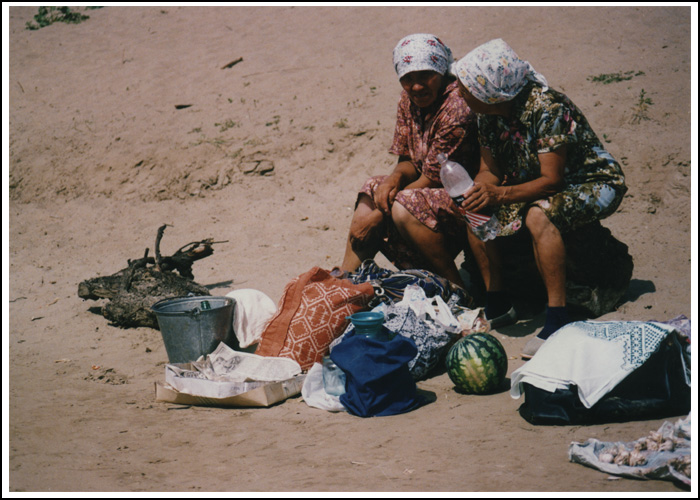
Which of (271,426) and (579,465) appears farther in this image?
(271,426)

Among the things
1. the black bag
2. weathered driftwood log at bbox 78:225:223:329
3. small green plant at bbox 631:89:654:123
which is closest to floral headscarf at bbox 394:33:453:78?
weathered driftwood log at bbox 78:225:223:329

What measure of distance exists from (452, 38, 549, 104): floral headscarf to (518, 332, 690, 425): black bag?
1.75 m

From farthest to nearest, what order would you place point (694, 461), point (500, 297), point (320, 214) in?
point (320, 214) < point (500, 297) < point (694, 461)

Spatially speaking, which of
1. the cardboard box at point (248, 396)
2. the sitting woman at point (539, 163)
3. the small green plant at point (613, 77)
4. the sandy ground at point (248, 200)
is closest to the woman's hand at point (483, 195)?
the sitting woman at point (539, 163)

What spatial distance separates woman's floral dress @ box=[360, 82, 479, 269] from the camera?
16.0ft

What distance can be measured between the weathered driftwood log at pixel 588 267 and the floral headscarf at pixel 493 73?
3.45ft

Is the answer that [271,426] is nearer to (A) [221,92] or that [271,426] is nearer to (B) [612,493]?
(B) [612,493]

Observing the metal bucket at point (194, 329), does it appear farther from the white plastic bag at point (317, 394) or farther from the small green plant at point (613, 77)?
the small green plant at point (613, 77)

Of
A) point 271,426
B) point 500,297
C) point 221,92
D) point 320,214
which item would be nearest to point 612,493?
point 271,426

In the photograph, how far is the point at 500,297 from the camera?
494cm

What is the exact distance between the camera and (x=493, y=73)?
4.19 meters

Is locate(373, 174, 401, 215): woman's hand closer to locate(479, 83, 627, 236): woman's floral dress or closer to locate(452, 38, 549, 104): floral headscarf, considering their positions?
locate(479, 83, 627, 236): woman's floral dress

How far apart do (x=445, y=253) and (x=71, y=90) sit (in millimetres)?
8043

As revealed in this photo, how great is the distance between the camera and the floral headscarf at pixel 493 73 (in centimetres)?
419
